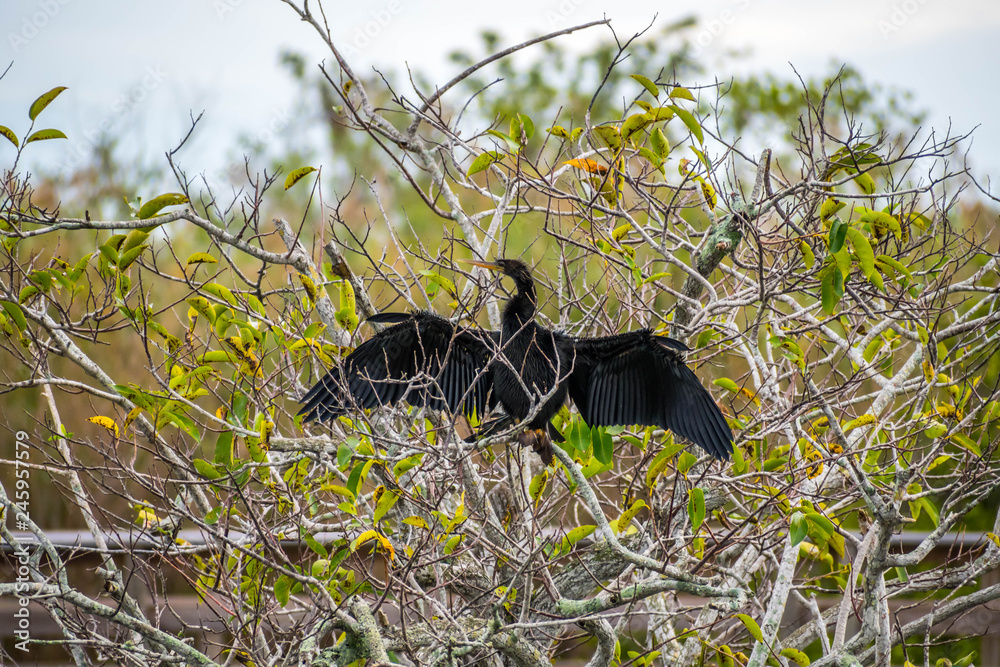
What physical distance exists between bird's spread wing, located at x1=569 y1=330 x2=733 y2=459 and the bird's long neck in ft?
0.73

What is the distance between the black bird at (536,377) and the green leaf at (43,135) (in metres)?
1.00

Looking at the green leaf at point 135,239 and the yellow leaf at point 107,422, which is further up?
the green leaf at point 135,239

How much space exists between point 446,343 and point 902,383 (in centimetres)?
160

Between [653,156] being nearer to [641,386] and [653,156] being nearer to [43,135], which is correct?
[641,386]

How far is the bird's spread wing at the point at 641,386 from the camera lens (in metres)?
2.46

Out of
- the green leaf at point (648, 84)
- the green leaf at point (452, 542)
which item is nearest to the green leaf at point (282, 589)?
the green leaf at point (452, 542)

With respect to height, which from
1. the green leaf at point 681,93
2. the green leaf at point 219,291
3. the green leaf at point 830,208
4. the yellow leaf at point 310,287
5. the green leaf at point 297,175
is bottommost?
the green leaf at point 219,291

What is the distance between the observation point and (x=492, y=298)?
3.01 m

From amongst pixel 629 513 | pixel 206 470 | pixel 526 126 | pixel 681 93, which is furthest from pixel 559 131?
pixel 206 470

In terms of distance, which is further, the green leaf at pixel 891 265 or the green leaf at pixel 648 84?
the green leaf at pixel 648 84

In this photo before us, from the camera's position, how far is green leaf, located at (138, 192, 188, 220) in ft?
6.59

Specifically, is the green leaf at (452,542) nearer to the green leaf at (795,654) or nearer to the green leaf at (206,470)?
the green leaf at (206,470)

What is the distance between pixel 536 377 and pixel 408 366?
49 centimetres

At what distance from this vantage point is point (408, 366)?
2.87 metres
